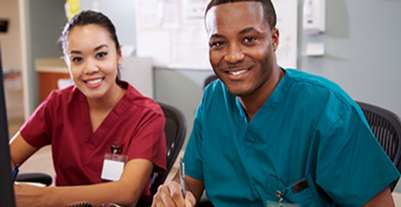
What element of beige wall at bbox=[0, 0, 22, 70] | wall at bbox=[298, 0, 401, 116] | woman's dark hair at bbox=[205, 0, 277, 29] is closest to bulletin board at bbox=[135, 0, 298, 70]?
wall at bbox=[298, 0, 401, 116]

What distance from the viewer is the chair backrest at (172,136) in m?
1.17

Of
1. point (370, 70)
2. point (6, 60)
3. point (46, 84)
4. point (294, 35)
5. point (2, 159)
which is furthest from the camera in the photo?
point (6, 60)

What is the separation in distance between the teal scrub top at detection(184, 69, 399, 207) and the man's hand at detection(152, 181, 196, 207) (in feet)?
0.60

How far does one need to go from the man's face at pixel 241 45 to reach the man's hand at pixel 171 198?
31 centimetres

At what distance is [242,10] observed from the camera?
880mm

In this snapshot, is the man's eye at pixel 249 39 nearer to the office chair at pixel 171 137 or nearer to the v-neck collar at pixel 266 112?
the v-neck collar at pixel 266 112

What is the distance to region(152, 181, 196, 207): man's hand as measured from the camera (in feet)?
2.57

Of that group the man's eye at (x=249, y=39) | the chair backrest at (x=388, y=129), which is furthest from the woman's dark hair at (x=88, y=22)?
the chair backrest at (x=388, y=129)

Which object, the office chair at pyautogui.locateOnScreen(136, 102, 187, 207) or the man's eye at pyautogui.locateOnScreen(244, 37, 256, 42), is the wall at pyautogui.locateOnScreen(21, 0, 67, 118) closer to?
the office chair at pyautogui.locateOnScreen(136, 102, 187, 207)

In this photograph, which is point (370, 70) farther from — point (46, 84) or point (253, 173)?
point (46, 84)

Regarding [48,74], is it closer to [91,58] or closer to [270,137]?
[91,58]

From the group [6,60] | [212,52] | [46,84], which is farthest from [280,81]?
[6,60]

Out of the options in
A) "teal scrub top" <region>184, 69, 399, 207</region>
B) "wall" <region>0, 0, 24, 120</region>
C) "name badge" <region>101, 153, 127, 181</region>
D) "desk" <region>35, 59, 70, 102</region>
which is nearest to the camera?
"teal scrub top" <region>184, 69, 399, 207</region>

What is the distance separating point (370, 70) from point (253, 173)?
1554 mm
